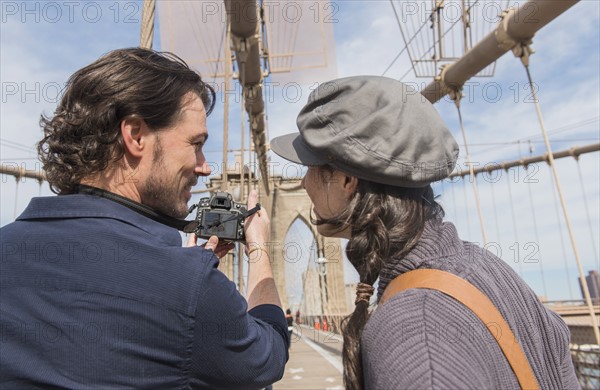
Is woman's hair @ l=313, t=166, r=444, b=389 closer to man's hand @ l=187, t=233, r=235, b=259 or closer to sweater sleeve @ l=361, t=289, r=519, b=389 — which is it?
sweater sleeve @ l=361, t=289, r=519, b=389

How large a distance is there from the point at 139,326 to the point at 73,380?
11 cm

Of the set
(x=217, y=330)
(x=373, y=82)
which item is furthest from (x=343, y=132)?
(x=217, y=330)

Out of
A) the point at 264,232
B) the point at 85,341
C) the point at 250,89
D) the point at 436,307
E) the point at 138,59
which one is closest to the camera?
the point at 436,307

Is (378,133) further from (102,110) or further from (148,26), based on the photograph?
(148,26)

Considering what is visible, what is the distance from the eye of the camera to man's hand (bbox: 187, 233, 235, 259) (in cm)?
122

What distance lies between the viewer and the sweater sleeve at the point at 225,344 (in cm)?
80

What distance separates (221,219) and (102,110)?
41cm

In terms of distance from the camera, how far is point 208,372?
2.66 feet

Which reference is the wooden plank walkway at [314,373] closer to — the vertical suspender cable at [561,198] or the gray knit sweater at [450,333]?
the vertical suspender cable at [561,198]

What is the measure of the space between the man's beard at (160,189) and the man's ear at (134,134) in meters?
0.03

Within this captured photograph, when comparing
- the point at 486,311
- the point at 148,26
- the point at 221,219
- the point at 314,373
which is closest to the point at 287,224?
the point at 314,373

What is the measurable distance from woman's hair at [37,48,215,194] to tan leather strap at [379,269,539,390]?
602 millimetres

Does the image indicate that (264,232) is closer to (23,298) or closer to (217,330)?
(217,330)

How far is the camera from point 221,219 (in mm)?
1247
